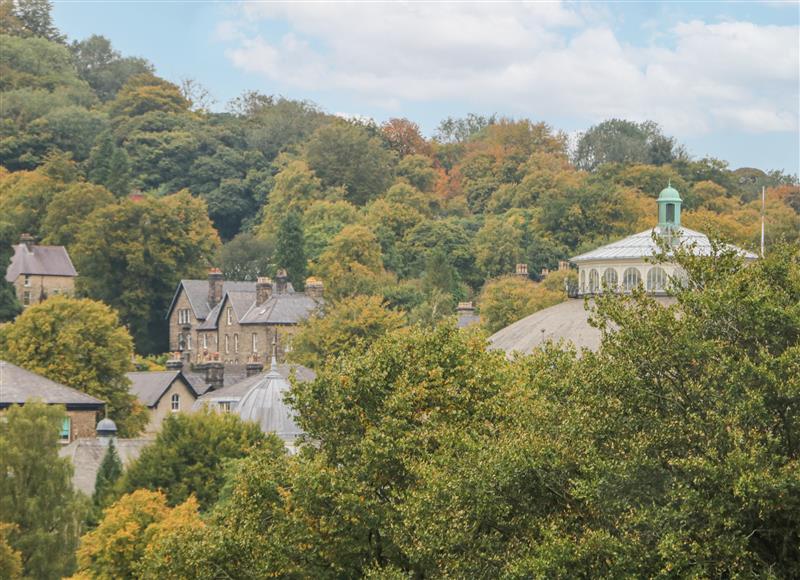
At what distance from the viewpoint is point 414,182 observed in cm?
19462

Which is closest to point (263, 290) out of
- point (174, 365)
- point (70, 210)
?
point (174, 365)

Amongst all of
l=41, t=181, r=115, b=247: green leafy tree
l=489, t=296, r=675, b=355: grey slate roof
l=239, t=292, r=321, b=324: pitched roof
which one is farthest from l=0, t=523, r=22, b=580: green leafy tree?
l=41, t=181, r=115, b=247: green leafy tree

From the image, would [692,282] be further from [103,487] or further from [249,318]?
[249,318]

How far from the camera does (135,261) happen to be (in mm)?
133750

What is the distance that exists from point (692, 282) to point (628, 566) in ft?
17.6

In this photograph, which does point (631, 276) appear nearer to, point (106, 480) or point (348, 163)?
point (106, 480)

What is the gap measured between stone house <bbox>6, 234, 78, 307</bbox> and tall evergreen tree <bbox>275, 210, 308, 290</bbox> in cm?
1418

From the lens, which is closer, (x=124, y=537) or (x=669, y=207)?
(x=124, y=537)

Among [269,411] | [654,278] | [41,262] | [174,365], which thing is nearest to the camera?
[269,411]

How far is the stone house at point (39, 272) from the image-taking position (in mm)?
137875

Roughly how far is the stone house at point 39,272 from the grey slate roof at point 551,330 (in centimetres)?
5406

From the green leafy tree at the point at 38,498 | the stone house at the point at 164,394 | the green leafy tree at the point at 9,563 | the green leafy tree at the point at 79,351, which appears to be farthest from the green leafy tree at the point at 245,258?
the green leafy tree at the point at 9,563

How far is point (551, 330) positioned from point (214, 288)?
52373 mm

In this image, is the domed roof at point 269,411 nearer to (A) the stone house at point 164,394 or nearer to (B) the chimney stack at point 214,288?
(A) the stone house at point 164,394
